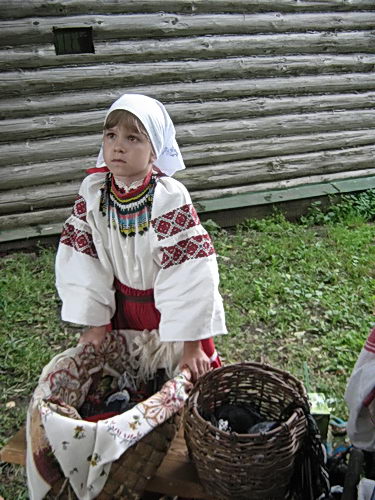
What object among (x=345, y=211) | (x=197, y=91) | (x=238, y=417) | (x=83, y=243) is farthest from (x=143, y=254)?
(x=345, y=211)

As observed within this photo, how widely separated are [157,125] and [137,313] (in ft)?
2.83

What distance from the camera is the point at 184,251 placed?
7.51 feet

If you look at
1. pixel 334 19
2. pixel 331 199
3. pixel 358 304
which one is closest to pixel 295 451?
pixel 358 304

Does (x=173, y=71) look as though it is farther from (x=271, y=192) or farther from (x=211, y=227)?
(x=271, y=192)

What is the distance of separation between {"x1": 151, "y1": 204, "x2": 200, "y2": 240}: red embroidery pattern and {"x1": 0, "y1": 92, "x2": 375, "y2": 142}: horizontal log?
3.15m

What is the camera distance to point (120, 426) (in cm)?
189

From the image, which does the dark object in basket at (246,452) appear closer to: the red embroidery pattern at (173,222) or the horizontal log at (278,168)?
the red embroidery pattern at (173,222)

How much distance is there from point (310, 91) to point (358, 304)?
2716mm

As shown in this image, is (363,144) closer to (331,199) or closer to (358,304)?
(331,199)

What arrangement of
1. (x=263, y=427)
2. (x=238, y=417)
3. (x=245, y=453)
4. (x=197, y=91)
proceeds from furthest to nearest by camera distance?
(x=197, y=91) → (x=238, y=417) → (x=263, y=427) → (x=245, y=453)

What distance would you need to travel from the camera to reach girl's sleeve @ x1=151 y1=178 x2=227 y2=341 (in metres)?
2.27

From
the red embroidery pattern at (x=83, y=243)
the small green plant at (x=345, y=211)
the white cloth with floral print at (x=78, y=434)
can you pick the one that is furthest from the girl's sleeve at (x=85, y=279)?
the small green plant at (x=345, y=211)

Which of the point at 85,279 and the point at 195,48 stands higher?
the point at 195,48

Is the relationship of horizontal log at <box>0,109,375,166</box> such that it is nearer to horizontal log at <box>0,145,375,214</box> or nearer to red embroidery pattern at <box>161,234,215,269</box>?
horizontal log at <box>0,145,375,214</box>
